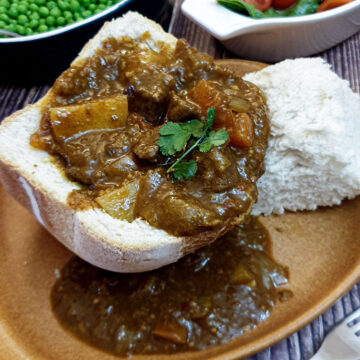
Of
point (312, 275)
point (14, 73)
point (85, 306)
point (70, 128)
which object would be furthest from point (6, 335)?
point (14, 73)

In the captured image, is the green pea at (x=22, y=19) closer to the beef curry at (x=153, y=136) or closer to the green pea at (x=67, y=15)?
the green pea at (x=67, y=15)

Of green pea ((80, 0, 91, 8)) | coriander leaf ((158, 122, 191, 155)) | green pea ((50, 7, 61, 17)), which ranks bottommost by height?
green pea ((50, 7, 61, 17))

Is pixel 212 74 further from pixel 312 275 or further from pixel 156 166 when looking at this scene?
pixel 312 275

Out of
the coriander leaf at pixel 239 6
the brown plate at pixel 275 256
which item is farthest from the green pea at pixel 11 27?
the coriander leaf at pixel 239 6

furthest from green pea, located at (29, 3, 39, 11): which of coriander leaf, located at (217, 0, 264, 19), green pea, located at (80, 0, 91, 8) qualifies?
coriander leaf, located at (217, 0, 264, 19)

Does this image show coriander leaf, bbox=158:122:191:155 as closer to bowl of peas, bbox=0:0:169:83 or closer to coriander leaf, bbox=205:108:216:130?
coriander leaf, bbox=205:108:216:130

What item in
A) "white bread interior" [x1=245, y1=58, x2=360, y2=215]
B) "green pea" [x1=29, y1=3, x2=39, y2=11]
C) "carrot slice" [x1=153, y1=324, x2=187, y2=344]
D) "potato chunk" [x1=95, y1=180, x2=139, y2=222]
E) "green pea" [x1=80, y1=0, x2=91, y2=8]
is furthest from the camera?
"green pea" [x1=80, y1=0, x2=91, y2=8]

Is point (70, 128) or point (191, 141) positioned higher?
point (191, 141)
